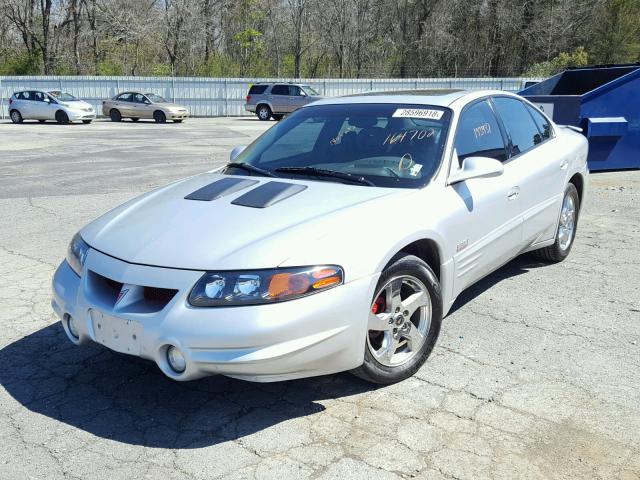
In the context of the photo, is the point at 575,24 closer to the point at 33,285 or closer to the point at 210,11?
the point at 210,11

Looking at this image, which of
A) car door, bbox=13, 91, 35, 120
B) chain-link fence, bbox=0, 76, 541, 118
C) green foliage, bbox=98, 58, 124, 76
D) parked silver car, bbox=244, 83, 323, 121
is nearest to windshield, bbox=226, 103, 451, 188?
parked silver car, bbox=244, 83, 323, 121

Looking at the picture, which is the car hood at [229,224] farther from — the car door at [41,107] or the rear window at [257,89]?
the rear window at [257,89]

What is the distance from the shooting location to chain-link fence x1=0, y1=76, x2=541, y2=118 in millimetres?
32688

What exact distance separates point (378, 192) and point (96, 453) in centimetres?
200

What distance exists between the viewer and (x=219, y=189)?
13.0ft

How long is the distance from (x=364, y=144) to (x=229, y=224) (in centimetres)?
128

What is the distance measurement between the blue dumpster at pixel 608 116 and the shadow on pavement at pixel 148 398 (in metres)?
8.31

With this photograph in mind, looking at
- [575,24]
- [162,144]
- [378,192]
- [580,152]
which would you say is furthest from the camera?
[575,24]

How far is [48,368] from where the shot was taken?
12.8 ft

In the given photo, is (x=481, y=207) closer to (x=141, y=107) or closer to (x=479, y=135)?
(x=479, y=135)

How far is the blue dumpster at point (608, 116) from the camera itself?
10469 millimetres

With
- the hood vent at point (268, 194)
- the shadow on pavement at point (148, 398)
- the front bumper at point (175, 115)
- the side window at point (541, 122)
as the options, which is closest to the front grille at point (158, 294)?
the shadow on pavement at point (148, 398)

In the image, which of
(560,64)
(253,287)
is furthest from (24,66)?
(253,287)

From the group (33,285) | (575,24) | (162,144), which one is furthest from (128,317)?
(575,24)
